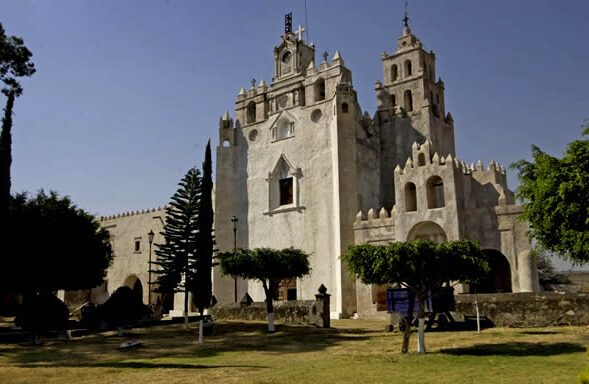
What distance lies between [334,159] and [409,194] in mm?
5270

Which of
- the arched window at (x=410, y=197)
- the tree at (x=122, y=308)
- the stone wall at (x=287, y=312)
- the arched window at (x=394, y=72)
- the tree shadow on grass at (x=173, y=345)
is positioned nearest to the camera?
the tree shadow on grass at (x=173, y=345)

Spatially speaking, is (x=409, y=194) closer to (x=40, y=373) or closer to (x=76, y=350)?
(x=76, y=350)

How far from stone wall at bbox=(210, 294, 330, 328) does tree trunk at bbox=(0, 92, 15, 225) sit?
1067cm

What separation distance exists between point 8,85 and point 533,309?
817 inches

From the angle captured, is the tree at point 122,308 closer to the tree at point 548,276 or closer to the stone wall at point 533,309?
the stone wall at point 533,309

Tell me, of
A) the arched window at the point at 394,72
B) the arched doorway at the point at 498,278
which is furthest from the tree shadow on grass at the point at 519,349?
the arched window at the point at 394,72

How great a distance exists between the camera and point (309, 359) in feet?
45.2

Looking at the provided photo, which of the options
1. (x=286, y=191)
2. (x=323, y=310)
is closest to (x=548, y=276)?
(x=286, y=191)

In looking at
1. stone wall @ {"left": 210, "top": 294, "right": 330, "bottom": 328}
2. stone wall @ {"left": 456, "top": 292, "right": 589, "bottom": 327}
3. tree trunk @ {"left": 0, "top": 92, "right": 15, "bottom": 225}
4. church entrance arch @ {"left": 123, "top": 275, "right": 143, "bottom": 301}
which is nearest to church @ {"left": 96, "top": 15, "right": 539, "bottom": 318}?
stone wall @ {"left": 210, "top": 294, "right": 330, "bottom": 328}

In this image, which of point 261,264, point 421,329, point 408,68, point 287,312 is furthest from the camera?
point 408,68

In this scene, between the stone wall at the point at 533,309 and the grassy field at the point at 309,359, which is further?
the stone wall at the point at 533,309

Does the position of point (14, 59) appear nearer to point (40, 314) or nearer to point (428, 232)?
point (40, 314)

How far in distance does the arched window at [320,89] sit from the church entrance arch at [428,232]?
11180 mm

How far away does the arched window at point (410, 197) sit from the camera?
2803cm
